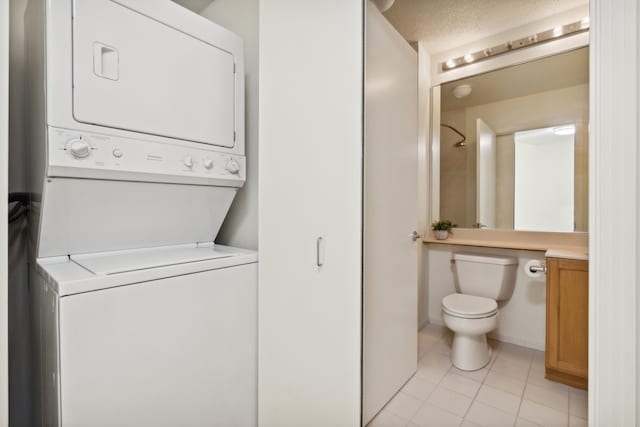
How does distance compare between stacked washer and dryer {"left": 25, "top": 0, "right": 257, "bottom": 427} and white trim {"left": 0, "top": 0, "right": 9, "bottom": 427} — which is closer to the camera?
white trim {"left": 0, "top": 0, "right": 9, "bottom": 427}

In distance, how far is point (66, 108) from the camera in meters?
0.92

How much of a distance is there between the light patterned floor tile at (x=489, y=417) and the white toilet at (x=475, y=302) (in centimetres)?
43

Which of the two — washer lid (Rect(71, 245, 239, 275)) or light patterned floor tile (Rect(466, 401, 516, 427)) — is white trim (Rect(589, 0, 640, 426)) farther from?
washer lid (Rect(71, 245, 239, 275))

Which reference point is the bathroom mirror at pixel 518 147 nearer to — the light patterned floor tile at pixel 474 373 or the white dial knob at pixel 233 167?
the light patterned floor tile at pixel 474 373

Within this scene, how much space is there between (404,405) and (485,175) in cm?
203

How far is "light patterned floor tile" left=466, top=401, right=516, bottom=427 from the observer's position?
1667 mm

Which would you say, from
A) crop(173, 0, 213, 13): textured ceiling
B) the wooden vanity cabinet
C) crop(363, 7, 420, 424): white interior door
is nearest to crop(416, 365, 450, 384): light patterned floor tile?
crop(363, 7, 420, 424): white interior door

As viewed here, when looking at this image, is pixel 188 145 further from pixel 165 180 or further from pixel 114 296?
pixel 114 296

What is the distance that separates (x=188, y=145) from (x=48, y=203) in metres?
0.48

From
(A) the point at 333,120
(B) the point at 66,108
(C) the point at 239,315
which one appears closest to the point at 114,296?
(C) the point at 239,315

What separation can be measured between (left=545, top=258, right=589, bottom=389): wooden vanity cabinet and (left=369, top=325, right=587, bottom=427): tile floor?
17cm

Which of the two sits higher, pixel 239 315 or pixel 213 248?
pixel 213 248

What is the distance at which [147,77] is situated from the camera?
3.56ft

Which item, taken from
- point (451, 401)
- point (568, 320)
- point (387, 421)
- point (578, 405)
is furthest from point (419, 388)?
point (568, 320)
